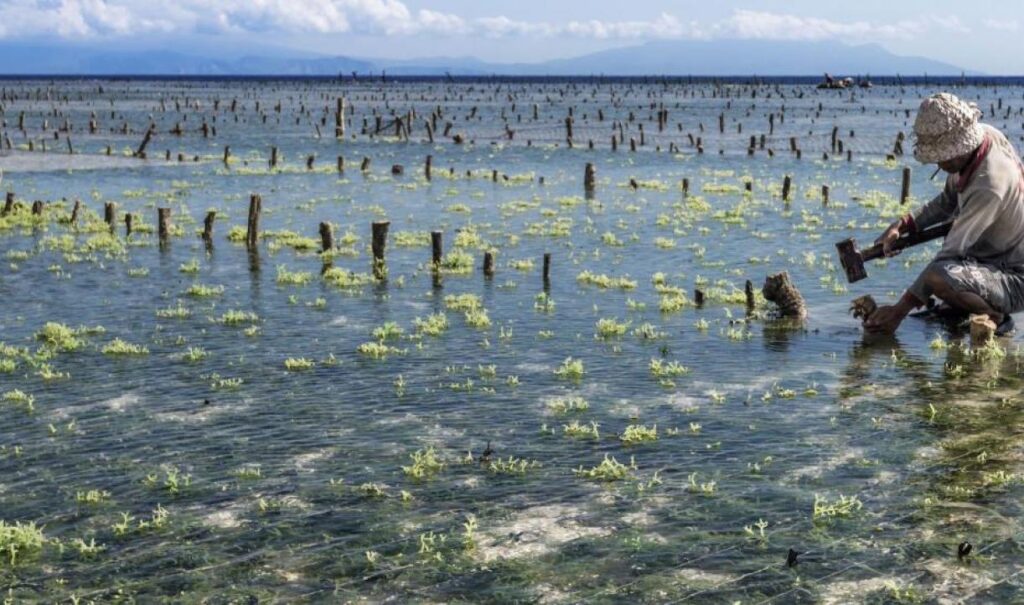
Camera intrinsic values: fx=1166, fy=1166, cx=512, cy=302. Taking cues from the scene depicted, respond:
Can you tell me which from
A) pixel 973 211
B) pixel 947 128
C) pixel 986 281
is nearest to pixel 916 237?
pixel 986 281

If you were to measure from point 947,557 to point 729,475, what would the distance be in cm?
249

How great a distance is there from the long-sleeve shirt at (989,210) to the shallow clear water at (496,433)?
146 cm

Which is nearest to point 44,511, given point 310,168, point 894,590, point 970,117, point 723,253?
point 894,590

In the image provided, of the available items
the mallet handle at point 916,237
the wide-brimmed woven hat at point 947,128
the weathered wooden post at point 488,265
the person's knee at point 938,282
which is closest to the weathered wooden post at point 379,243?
the weathered wooden post at point 488,265

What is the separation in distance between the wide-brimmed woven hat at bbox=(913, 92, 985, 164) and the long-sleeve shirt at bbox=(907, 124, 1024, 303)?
332 mm

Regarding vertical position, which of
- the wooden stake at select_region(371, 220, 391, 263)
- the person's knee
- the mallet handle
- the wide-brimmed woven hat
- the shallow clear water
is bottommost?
the shallow clear water

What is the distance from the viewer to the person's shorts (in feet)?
47.6

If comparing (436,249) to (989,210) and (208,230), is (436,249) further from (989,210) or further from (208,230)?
(989,210)

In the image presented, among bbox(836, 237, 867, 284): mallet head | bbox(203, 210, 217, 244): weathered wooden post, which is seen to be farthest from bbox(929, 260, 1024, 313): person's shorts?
bbox(203, 210, 217, 244): weathered wooden post

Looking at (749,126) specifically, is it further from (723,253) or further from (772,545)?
(772,545)

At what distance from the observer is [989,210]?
14.1m

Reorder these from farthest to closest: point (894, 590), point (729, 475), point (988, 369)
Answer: point (988, 369) → point (729, 475) → point (894, 590)

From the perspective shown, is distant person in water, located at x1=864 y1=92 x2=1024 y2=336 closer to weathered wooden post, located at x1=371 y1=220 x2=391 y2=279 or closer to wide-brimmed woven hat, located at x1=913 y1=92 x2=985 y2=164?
wide-brimmed woven hat, located at x1=913 y1=92 x2=985 y2=164

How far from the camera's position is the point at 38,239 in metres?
29.0
